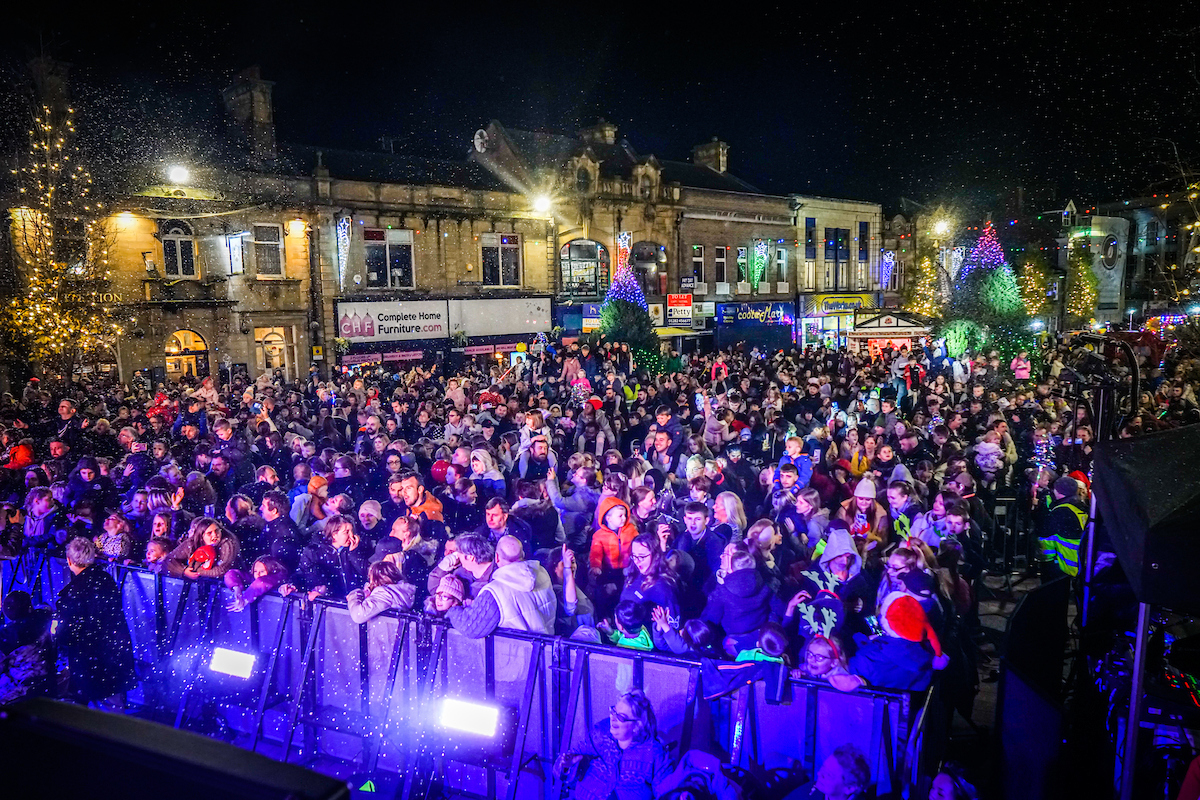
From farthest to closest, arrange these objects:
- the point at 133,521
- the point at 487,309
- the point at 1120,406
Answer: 1. the point at 487,309
2. the point at 133,521
3. the point at 1120,406

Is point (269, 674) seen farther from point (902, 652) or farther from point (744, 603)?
point (902, 652)

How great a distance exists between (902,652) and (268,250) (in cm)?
2265

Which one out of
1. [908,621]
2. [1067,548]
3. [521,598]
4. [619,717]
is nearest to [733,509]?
[908,621]

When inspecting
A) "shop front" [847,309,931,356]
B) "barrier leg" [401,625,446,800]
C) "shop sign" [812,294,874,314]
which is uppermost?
"shop sign" [812,294,874,314]

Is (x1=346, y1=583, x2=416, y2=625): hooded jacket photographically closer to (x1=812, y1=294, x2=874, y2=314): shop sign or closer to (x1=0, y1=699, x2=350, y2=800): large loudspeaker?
(x1=0, y1=699, x2=350, y2=800): large loudspeaker

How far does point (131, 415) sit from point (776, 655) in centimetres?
1085

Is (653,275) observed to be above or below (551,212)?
below

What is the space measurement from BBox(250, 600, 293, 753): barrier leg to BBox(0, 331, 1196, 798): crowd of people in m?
0.18

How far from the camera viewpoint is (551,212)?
28781 millimetres

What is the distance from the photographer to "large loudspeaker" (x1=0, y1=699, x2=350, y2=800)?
1.31m

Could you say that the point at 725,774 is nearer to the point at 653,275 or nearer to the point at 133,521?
the point at 133,521

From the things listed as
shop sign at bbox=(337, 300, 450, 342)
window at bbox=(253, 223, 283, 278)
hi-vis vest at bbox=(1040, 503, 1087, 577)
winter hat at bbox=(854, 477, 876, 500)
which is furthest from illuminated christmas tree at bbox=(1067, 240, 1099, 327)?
winter hat at bbox=(854, 477, 876, 500)

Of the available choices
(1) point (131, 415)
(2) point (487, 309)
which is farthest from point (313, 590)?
(2) point (487, 309)

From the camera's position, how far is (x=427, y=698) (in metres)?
4.74
